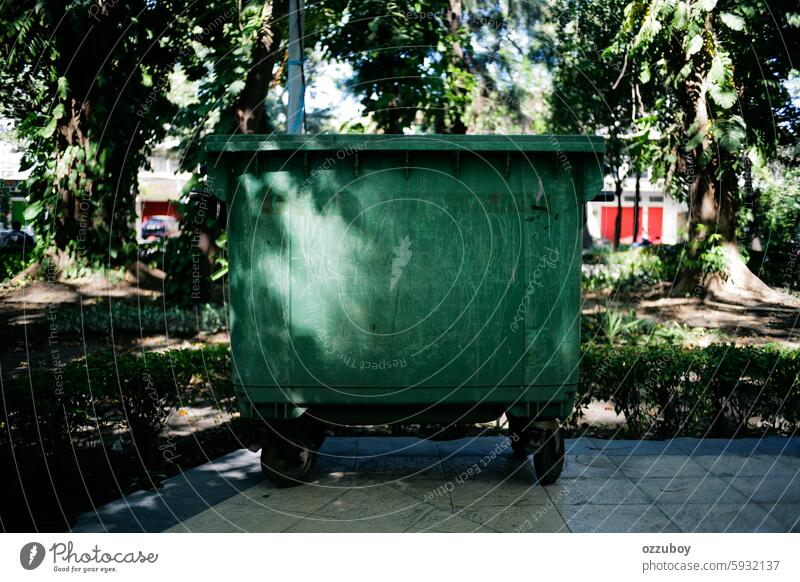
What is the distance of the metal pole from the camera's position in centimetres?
784

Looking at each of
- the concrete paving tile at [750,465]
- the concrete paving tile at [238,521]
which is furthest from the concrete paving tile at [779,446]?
the concrete paving tile at [238,521]

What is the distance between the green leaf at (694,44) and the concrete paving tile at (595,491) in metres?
8.36

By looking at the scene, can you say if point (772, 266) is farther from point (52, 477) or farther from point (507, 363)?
point (52, 477)

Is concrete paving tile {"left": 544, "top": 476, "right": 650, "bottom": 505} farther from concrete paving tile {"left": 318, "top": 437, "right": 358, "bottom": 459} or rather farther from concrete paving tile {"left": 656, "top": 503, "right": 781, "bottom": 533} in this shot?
concrete paving tile {"left": 318, "top": 437, "right": 358, "bottom": 459}

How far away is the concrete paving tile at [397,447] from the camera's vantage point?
6227 millimetres

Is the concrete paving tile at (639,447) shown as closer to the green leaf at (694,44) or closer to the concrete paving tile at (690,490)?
the concrete paving tile at (690,490)

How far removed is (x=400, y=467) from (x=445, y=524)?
127 cm

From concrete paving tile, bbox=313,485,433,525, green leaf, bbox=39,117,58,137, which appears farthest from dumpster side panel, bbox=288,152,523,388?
green leaf, bbox=39,117,58,137

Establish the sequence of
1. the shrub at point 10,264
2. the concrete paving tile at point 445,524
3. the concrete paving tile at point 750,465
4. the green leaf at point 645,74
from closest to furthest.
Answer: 1. the concrete paving tile at point 445,524
2. the concrete paving tile at point 750,465
3. the green leaf at point 645,74
4. the shrub at point 10,264

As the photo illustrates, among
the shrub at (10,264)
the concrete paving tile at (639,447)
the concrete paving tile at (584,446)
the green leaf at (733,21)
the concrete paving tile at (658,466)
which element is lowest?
the concrete paving tile at (584,446)

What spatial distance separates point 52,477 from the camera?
5035 mm

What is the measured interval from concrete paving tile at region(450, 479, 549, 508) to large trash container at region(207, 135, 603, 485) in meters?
0.56

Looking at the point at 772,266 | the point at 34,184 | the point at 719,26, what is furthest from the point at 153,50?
the point at 772,266
